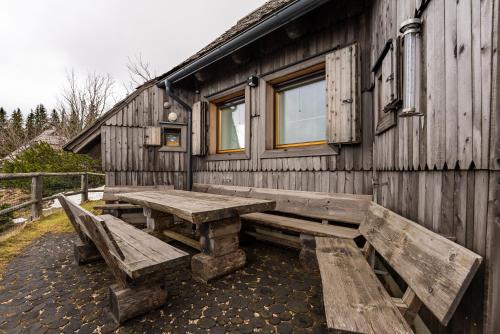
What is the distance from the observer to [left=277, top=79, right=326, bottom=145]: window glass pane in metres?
3.56

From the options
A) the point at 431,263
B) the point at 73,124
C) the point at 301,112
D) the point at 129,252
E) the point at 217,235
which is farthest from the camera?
the point at 73,124

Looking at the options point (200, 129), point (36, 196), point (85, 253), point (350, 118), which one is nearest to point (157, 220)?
point (85, 253)

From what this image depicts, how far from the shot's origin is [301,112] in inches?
151

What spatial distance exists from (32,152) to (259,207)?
1190 cm

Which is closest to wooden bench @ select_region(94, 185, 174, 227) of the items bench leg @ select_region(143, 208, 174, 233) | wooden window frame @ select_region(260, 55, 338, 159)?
bench leg @ select_region(143, 208, 174, 233)

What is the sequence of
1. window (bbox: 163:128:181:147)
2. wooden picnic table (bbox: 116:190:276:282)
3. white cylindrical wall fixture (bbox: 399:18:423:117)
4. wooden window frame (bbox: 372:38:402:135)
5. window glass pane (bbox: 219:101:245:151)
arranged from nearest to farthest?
1. white cylindrical wall fixture (bbox: 399:18:423:117)
2. wooden window frame (bbox: 372:38:402:135)
3. wooden picnic table (bbox: 116:190:276:282)
4. window glass pane (bbox: 219:101:245:151)
5. window (bbox: 163:128:181:147)

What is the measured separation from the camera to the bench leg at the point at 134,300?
1.78 meters

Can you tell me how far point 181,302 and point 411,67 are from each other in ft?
8.69

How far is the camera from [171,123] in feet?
18.6

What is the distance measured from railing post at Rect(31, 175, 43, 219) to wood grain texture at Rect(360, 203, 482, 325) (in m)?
7.35

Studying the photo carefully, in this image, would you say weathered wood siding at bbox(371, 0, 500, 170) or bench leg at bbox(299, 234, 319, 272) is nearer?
weathered wood siding at bbox(371, 0, 500, 170)

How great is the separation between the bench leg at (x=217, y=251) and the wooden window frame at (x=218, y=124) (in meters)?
2.06

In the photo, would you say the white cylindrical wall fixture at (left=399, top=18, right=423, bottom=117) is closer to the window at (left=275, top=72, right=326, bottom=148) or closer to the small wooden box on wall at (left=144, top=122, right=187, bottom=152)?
the window at (left=275, top=72, right=326, bottom=148)

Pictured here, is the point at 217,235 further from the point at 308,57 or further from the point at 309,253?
the point at 308,57
